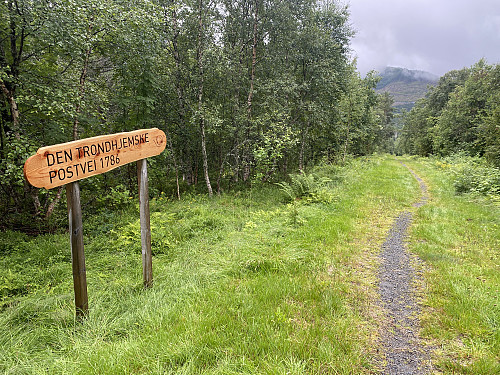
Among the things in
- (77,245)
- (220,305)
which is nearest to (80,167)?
(77,245)

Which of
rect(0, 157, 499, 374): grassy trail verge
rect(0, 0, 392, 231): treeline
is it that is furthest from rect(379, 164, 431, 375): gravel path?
rect(0, 0, 392, 231): treeline

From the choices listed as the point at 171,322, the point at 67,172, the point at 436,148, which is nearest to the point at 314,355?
the point at 171,322

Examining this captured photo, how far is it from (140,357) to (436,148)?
42843mm

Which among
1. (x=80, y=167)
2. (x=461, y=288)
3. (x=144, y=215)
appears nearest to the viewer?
(x=80, y=167)

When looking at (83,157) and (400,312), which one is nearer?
(83,157)

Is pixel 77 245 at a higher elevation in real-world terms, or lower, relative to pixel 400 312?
higher

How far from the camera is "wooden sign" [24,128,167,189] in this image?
2490 mm

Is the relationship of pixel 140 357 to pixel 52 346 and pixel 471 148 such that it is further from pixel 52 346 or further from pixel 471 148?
pixel 471 148

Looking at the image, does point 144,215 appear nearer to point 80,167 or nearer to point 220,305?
point 80,167

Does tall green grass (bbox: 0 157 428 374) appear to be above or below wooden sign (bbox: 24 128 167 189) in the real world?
below

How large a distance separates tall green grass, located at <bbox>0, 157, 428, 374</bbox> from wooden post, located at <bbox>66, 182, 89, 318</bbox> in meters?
0.22

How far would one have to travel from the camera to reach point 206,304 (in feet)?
10.8

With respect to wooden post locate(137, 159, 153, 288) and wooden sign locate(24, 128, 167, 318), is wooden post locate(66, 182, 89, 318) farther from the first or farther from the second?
wooden post locate(137, 159, 153, 288)

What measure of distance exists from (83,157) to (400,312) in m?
4.67
